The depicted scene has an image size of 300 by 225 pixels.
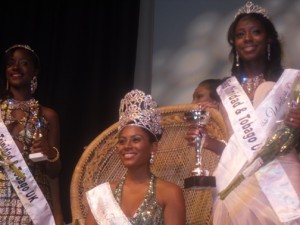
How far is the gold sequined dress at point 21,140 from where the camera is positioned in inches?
110

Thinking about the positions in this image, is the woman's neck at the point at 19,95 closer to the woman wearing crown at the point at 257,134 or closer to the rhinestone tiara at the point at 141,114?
the rhinestone tiara at the point at 141,114

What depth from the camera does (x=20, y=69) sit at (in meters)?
3.03

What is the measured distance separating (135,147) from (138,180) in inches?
4.9

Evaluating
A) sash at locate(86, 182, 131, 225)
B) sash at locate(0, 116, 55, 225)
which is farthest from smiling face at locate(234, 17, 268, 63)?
sash at locate(0, 116, 55, 225)

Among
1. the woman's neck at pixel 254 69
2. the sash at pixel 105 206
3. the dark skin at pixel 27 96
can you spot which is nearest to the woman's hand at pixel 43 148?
the dark skin at pixel 27 96

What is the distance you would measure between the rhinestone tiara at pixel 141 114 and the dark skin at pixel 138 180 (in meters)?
0.03

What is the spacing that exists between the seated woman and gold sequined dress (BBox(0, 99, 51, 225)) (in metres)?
0.30

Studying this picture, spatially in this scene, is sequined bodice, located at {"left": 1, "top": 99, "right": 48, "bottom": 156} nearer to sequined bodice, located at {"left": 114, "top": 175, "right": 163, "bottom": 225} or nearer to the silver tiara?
sequined bodice, located at {"left": 114, "top": 175, "right": 163, "bottom": 225}

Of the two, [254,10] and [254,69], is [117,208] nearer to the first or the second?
[254,69]

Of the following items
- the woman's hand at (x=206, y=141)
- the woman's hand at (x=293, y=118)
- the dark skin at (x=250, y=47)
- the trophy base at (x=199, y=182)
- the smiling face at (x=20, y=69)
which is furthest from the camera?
the smiling face at (x=20, y=69)

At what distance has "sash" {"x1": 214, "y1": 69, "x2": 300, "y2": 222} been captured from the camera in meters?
2.28

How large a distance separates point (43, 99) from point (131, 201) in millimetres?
1252

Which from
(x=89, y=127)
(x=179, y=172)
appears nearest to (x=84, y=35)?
(x=89, y=127)

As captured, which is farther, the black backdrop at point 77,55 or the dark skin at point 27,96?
the black backdrop at point 77,55
